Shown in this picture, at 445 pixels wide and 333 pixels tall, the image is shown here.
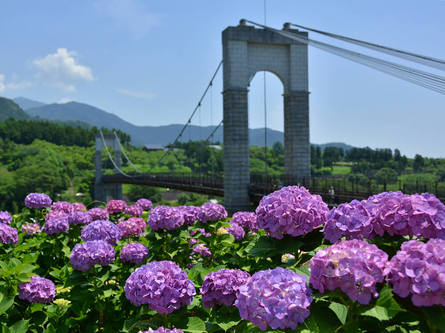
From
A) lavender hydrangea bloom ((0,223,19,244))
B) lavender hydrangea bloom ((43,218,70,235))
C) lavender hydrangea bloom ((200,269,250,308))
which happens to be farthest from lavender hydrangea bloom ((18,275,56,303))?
lavender hydrangea bloom ((200,269,250,308))

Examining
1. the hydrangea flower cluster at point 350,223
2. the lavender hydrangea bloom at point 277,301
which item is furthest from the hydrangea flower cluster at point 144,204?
the lavender hydrangea bloom at point 277,301

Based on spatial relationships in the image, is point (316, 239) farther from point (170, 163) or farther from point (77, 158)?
point (77, 158)

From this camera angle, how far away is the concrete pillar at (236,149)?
20.2m

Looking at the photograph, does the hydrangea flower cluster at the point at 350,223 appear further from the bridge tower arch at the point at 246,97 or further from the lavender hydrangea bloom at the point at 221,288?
the bridge tower arch at the point at 246,97

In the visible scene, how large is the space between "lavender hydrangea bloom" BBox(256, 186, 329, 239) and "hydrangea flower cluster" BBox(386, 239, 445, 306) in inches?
30.6

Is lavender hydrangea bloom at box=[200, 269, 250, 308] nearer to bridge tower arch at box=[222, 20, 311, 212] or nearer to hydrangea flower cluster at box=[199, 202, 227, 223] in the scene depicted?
hydrangea flower cluster at box=[199, 202, 227, 223]

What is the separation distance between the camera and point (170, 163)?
91812 millimetres

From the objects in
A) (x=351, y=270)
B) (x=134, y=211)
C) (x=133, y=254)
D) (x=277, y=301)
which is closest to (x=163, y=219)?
(x=133, y=254)

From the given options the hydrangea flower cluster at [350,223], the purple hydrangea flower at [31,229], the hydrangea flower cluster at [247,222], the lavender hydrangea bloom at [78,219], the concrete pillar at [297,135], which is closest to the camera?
the hydrangea flower cluster at [350,223]

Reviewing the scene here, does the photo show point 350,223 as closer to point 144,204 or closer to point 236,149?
point 144,204

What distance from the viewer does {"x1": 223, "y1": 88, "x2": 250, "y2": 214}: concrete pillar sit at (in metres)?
20.2

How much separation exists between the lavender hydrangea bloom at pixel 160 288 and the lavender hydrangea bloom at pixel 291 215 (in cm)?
61

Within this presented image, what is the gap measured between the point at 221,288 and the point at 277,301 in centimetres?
103

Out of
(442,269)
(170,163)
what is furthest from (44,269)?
(170,163)
